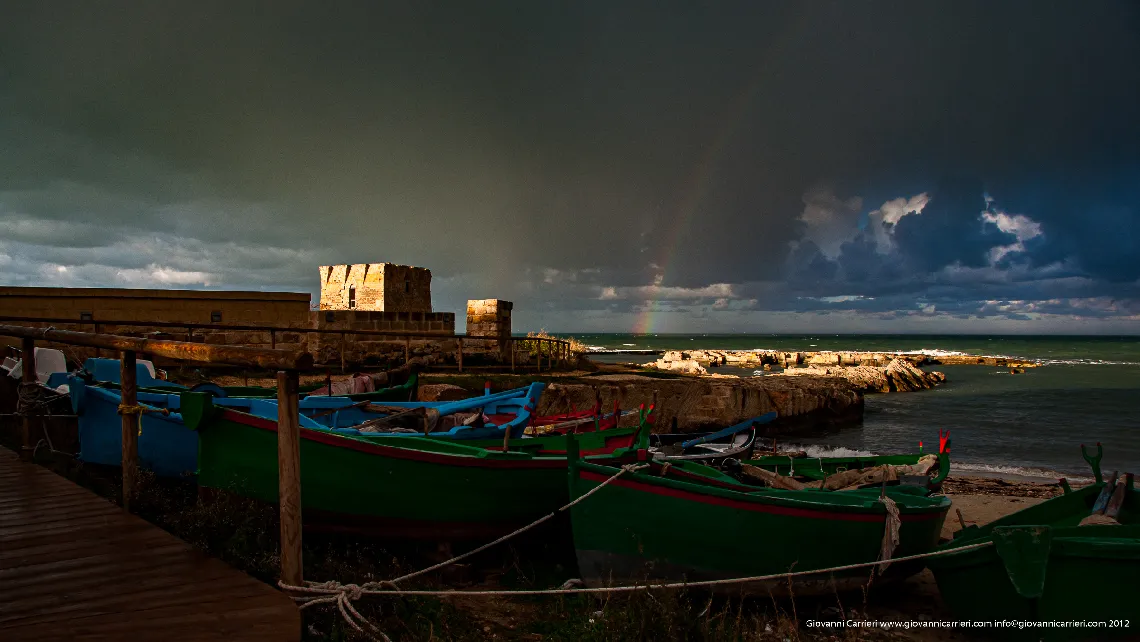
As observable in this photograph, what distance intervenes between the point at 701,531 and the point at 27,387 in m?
6.07

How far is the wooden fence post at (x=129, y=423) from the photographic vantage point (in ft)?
13.9

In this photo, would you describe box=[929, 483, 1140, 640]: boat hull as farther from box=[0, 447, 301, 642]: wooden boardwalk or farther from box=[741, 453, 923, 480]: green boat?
box=[0, 447, 301, 642]: wooden boardwalk

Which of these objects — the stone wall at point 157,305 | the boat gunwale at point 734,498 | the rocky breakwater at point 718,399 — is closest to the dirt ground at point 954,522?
the boat gunwale at point 734,498

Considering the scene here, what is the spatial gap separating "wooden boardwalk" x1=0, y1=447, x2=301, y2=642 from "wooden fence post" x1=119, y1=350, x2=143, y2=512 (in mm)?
179

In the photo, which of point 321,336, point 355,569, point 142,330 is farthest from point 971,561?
point 142,330

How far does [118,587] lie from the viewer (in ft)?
10.1

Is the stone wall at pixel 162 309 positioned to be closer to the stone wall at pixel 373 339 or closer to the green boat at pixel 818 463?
the stone wall at pixel 373 339

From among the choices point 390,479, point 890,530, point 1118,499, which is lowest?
point 890,530

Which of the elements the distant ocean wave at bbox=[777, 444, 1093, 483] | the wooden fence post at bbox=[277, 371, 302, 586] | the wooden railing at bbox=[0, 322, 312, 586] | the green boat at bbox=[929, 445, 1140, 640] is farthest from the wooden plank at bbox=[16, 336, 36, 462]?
the distant ocean wave at bbox=[777, 444, 1093, 483]

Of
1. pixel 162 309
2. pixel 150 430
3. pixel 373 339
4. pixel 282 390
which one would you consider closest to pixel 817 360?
pixel 373 339

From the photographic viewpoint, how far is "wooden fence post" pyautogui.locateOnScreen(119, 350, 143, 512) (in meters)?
4.22

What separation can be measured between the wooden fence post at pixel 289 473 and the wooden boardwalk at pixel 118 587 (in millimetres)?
196

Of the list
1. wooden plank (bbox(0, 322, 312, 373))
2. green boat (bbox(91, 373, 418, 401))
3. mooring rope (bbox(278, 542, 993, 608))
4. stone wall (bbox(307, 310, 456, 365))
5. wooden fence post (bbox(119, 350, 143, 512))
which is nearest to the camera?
wooden plank (bbox(0, 322, 312, 373))

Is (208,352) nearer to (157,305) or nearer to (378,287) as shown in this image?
(157,305)
